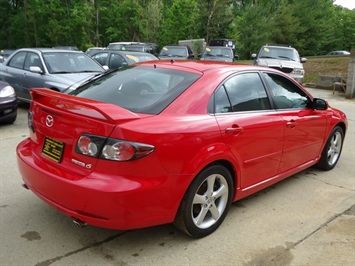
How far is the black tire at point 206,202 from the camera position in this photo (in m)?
2.86

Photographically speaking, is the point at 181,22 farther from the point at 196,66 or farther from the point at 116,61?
the point at 196,66

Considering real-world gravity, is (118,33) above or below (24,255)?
above

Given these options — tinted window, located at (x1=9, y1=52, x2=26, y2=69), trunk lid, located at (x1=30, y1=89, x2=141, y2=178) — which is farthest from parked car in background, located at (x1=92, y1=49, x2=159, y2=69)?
trunk lid, located at (x1=30, y1=89, x2=141, y2=178)

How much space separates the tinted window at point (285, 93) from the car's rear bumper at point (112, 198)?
1.80 meters

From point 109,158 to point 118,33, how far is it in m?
38.5

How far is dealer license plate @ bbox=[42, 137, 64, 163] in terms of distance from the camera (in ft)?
9.12

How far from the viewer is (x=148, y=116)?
2703 mm

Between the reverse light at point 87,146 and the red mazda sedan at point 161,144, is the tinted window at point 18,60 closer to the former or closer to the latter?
the red mazda sedan at point 161,144

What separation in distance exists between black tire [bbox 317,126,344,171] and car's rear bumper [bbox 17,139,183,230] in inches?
116

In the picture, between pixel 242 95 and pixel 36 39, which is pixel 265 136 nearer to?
pixel 242 95

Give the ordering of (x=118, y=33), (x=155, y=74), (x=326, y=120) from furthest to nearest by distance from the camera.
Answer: (x=118, y=33) < (x=326, y=120) < (x=155, y=74)

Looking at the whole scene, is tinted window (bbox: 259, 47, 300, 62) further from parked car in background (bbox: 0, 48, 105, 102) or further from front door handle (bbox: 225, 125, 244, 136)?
front door handle (bbox: 225, 125, 244, 136)

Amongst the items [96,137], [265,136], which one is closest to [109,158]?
[96,137]

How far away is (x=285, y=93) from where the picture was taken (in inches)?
160
